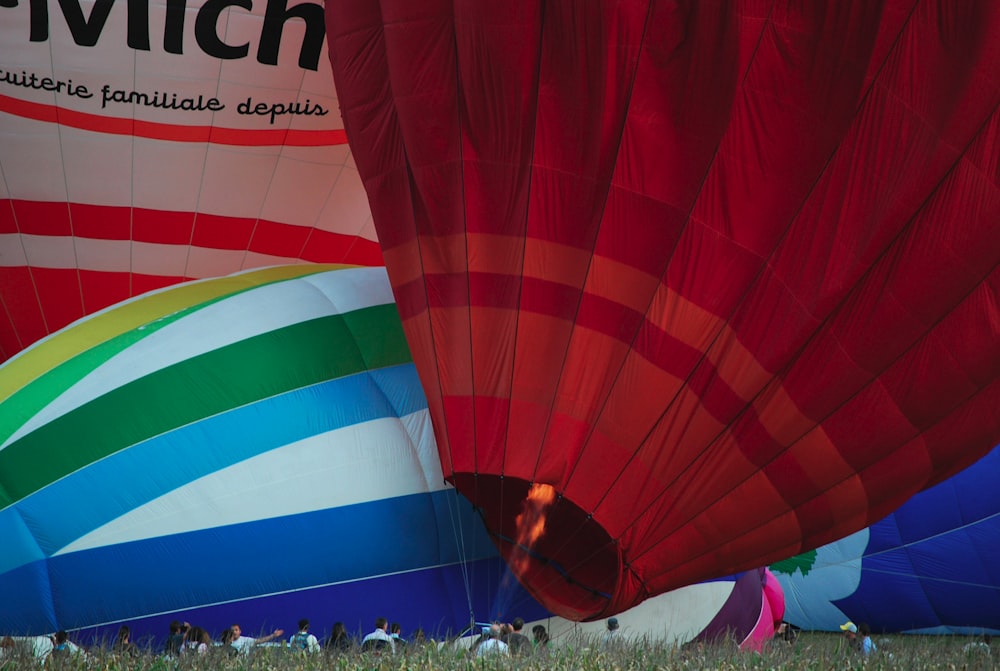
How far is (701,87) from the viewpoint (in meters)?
4.36

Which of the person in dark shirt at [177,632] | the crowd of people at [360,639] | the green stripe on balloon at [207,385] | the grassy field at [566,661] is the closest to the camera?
the grassy field at [566,661]

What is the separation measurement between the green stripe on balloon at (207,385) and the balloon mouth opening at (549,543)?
2.72ft

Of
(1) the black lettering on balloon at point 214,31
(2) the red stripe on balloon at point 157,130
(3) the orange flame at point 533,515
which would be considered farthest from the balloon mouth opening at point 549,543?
(1) the black lettering on balloon at point 214,31

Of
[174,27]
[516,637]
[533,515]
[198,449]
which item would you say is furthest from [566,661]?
[174,27]

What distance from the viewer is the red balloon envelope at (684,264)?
4.24 m

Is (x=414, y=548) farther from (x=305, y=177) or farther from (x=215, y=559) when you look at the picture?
A: (x=305, y=177)

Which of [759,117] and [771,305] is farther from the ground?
[759,117]

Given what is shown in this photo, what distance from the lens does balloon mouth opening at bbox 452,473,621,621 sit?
461 centimetres

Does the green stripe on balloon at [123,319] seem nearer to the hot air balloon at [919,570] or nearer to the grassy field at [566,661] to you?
the grassy field at [566,661]

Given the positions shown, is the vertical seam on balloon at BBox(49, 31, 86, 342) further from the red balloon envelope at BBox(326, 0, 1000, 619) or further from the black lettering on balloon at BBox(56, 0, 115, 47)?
the red balloon envelope at BBox(326, 0, 1000, 619)

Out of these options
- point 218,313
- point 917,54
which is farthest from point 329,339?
point 917,54

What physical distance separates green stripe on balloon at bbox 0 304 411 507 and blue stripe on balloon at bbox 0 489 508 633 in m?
0.41

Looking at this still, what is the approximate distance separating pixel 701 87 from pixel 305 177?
10.2 ft

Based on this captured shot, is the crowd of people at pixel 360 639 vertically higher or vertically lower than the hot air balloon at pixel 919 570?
higher
